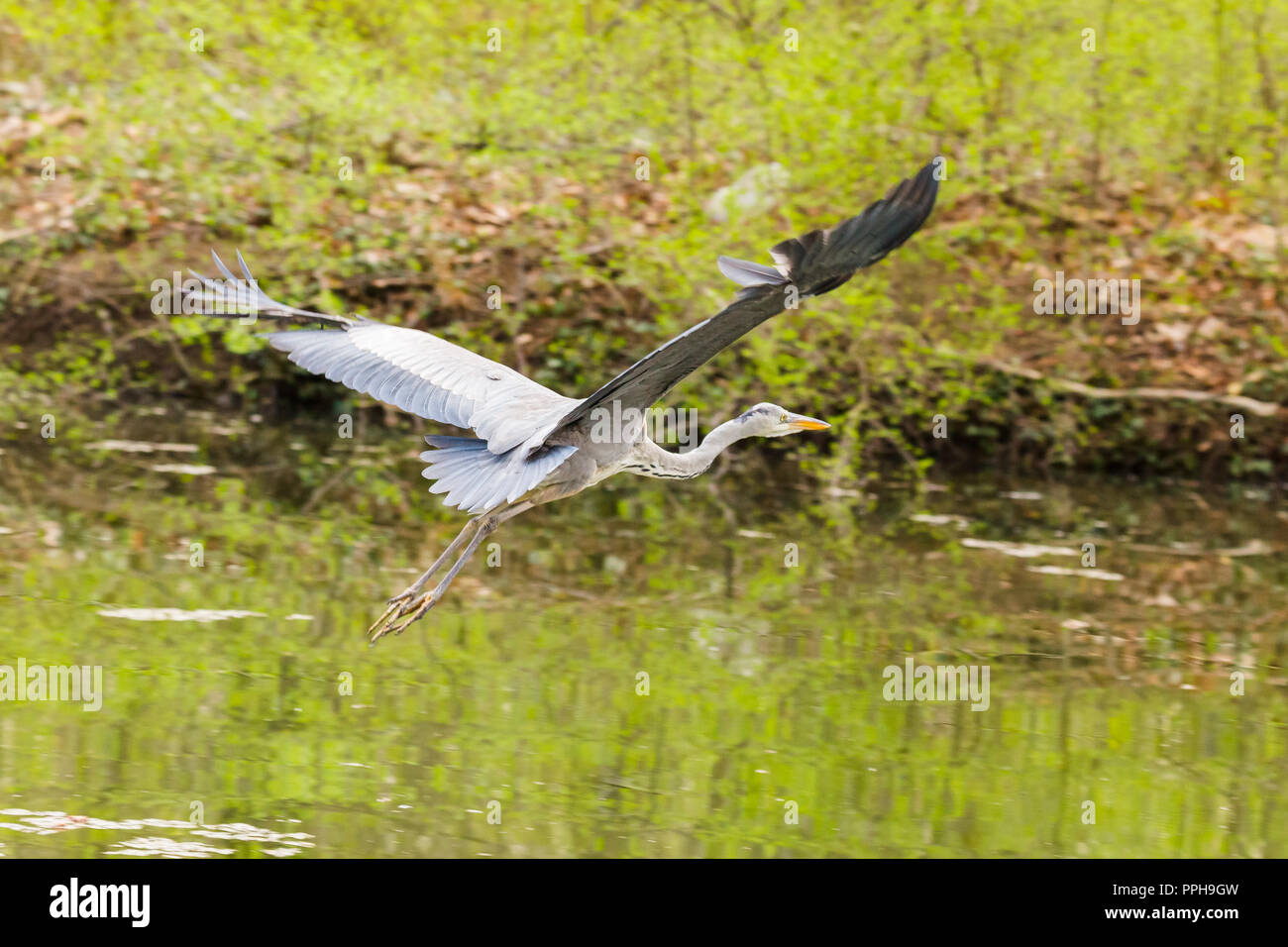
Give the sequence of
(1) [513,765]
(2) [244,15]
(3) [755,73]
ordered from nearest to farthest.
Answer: (1) [513,765] → (3) [755,73] → (2) [244,15]

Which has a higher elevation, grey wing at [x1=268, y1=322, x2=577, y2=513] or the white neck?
grey wing at [x1=268, y1=322, x2=577, y2=513]

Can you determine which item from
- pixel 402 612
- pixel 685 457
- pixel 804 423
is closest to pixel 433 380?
pixel 402 612

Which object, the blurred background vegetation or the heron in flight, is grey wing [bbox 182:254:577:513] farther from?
the blurred background vegetation

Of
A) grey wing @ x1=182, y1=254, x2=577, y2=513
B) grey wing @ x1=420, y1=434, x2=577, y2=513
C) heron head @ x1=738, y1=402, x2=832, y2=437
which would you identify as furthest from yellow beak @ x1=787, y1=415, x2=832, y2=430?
grey wing @ x1=420, y1=434, x2=577, y2=513

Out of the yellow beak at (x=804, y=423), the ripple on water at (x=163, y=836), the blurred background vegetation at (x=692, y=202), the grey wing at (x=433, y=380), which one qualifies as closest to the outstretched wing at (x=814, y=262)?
the grey wing at (x=433, y=380)

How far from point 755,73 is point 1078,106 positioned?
3.36 m

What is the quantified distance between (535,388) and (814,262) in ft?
7.60

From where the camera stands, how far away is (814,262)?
6.05m

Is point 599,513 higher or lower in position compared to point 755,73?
lower

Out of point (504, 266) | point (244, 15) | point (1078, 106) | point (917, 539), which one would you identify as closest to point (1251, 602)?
point (917, 539)

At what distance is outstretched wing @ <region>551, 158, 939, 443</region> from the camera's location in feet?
19.3

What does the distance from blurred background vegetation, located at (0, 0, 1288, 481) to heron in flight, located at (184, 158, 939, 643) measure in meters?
6.87

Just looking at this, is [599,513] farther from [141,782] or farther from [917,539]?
[141,782]

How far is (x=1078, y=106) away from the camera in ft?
53.5
